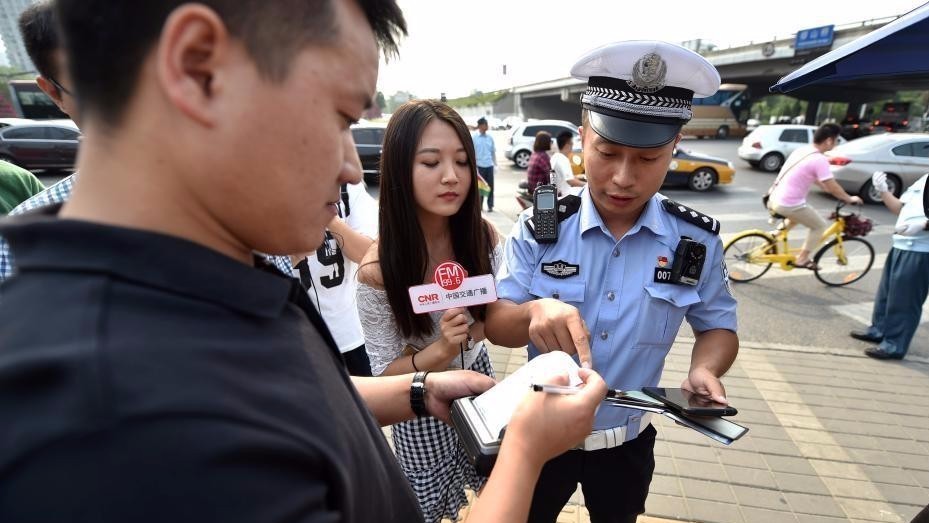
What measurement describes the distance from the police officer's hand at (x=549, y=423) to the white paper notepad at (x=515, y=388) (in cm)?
6

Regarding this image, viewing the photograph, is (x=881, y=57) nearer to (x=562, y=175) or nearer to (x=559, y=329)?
(x=559, y=329)

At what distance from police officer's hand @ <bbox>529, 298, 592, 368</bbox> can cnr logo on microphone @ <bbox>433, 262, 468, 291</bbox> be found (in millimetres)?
274

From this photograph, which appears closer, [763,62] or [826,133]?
[826,133]

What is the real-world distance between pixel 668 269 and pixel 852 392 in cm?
304

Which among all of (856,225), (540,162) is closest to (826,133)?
(856,225)

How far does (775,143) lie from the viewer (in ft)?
49.5

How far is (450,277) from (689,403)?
797 mm

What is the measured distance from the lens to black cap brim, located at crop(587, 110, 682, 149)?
149cm

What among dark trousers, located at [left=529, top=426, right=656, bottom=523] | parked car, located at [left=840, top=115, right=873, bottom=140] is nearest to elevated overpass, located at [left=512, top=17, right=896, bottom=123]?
parked car, located at [left=840, top=115, right=873, bottom=140]

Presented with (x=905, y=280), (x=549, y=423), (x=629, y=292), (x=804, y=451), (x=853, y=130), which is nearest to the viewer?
(x=549, y=423)

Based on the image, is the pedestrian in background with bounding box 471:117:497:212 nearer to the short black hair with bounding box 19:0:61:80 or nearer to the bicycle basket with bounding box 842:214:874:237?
the bicycle basket with bounding box 842:214:874:237

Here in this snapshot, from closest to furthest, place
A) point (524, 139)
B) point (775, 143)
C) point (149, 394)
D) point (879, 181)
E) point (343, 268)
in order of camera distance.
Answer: point (149, 394) < point (343, 268) < point (879, 181) < point (775, 143) < point (524, 139)

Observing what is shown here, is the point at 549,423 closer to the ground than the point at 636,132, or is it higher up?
closer to the ground

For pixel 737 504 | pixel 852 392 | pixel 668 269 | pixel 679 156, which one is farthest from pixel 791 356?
pixel 679 156
